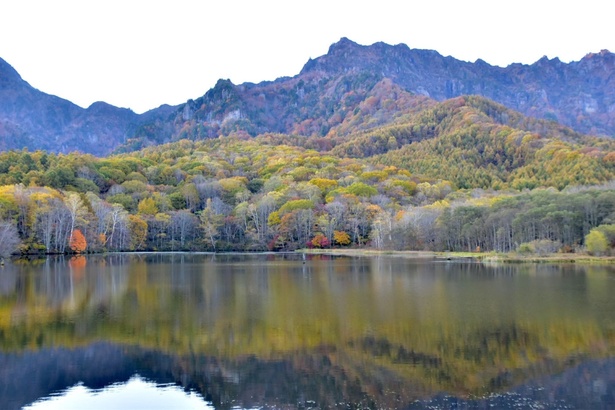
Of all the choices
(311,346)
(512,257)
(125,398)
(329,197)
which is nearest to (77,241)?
(329,197)

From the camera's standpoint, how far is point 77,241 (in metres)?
85.9

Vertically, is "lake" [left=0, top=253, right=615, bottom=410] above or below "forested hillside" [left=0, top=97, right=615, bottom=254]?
below

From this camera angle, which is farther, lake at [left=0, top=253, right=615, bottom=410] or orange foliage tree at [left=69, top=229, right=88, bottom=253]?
orange foliage tree at [left=69, top=229, right=88, bottom=253]

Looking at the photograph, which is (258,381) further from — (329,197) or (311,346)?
(329,197)

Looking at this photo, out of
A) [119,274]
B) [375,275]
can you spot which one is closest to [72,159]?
[119,274]

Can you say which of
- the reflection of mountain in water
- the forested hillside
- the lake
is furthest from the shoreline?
the reflection of mountain in water

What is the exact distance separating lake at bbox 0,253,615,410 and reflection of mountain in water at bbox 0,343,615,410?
0.19 feet

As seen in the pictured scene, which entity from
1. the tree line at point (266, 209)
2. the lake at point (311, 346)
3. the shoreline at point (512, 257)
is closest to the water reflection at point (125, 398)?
the lake at point (311, 346)

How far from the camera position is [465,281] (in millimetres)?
42156

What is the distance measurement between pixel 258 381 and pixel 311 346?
4.55 metres

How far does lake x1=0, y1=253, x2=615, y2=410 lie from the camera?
16312 millimetres

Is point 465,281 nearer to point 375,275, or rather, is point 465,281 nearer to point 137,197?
point 375,275

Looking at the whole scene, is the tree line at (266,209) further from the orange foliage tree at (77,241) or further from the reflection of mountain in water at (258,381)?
the reflection of mountain in water at (258,381)

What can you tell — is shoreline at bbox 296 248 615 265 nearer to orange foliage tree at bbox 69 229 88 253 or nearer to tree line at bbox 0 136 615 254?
tree line at bbox 0 136 615 254
